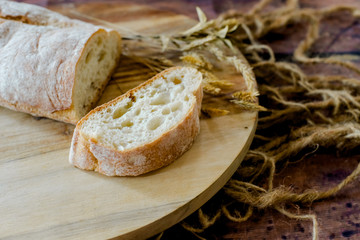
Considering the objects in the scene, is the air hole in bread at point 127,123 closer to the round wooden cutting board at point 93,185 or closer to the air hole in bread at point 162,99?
the air hole in bread at point 162,99

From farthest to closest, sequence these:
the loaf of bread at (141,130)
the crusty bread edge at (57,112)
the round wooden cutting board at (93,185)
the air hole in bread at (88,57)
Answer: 1. the air hole in bread at (88,57)
2. the crusty bread edge at (57,112)
3. the loaf of bread at (141,130)
4. the round wooden cutting board at (93,185)

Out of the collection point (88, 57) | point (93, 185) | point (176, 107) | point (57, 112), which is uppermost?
point (88, 57)

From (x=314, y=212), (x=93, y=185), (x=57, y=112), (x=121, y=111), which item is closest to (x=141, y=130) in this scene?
(x=121, y=111)

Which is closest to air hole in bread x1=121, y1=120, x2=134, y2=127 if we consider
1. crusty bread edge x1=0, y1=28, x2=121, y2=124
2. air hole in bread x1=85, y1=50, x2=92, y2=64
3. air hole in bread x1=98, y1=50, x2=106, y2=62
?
crusty bread edge x1=0, y1=28, x2=121, y2=124

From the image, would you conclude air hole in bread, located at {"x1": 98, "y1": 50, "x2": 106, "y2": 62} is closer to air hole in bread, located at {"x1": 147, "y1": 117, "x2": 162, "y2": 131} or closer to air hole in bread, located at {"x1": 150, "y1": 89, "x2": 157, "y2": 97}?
air hole in bread, located at {"x1": 150, "y1": 89, "x2": 157, "y2": 97}

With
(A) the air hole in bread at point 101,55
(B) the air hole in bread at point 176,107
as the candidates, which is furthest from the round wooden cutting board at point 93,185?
(A) the air hole in bread at point 101,55

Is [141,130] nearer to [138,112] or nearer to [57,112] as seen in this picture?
[138,112]
